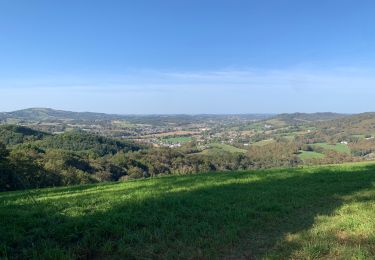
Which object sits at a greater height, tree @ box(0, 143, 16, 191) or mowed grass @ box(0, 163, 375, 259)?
mowed grass @ box(0, 163, 375, 259)

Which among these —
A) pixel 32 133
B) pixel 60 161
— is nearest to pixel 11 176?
pixel 60 161

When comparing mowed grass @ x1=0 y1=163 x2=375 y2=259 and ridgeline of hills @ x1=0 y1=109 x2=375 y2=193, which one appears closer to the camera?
mowed grass @ x1=0 y1=163 x2=375 y2=259

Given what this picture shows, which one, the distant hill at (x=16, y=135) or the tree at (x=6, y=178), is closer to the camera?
the tree at (x=6, y=178)

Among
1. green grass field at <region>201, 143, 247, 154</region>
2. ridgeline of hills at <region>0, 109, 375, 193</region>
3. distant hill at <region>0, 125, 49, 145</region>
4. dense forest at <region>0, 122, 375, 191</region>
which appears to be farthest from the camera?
distant hill at <region>0, 125, 49, 145</region>

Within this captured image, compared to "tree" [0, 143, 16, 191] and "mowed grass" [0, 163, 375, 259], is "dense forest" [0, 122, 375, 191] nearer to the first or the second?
"tree" [0, 143, 16, 191]

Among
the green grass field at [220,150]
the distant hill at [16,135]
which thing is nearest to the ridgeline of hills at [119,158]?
the distant hill at [16,135]

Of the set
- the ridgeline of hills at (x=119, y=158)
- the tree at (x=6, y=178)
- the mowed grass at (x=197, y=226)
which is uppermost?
the mowed grass at (x=197, y=226)

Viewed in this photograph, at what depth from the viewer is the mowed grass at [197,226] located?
23.3 ft

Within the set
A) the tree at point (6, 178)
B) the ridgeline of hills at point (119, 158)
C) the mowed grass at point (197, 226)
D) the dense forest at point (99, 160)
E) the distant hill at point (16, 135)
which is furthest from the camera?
the distant hill at point (16, 135)

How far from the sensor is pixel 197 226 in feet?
28.4

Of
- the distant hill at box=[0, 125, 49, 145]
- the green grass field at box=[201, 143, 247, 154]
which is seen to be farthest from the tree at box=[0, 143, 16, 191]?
the distant hill at box=[0, 125, 49, 145]

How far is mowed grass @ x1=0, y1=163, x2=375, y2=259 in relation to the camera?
711 centimetres

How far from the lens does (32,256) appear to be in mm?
6816

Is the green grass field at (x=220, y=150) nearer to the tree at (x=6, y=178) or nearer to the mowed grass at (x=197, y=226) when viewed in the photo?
the tree at (x=6, y=178)
